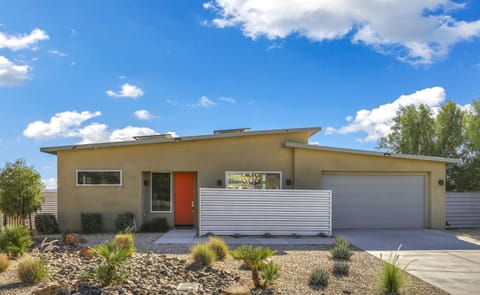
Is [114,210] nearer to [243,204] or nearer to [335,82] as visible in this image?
[243,204]

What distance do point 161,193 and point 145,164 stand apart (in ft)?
4.51

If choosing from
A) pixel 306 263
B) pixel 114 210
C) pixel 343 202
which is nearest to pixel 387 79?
pixel 343 202

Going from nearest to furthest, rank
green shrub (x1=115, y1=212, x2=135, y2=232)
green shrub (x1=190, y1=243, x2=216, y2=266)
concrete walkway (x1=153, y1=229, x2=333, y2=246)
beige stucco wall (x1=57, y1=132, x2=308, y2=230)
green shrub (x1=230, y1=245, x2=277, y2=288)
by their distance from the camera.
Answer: green shrub (x1=230, y1=245, x2=277, y2=288)
green shrub (x1=190, y1=243, x2=216, y2=266)
concrete walkway (x1=153, y1=229, x2=333, y2=246)
green shrub (x1=115, y1=212, x2=135, y2=232)
beige stucco wall (x1=57, y1=132, x2=308, y2=230)

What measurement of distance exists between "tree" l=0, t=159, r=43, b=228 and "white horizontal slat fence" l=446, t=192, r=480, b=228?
15471 millimetres

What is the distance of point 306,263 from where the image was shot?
8.16 metres

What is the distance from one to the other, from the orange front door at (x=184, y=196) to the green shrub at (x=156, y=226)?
24.4 inches

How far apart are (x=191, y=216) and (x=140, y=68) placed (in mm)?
5871

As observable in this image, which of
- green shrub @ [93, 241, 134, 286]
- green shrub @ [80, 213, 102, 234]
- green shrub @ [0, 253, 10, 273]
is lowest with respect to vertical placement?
green shrub @ [80, 213, 102, 234]

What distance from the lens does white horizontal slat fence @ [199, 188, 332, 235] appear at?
39.5 ft

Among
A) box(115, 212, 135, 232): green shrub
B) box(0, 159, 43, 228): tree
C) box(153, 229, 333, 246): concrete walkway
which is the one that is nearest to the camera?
box(153, 229, 333, 246): concrete walkway

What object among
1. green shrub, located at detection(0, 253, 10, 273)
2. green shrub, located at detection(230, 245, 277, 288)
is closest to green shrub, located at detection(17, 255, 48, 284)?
green shrub, located at detection(0, 253, 10, 273)

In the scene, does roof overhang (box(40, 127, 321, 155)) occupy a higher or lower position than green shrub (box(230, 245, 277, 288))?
higher

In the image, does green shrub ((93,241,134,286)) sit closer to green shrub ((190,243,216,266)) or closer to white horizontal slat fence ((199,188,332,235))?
green shrub ((190,243,216,266))

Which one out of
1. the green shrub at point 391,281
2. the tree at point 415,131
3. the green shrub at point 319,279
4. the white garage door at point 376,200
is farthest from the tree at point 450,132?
the green shrub at point 319,279
